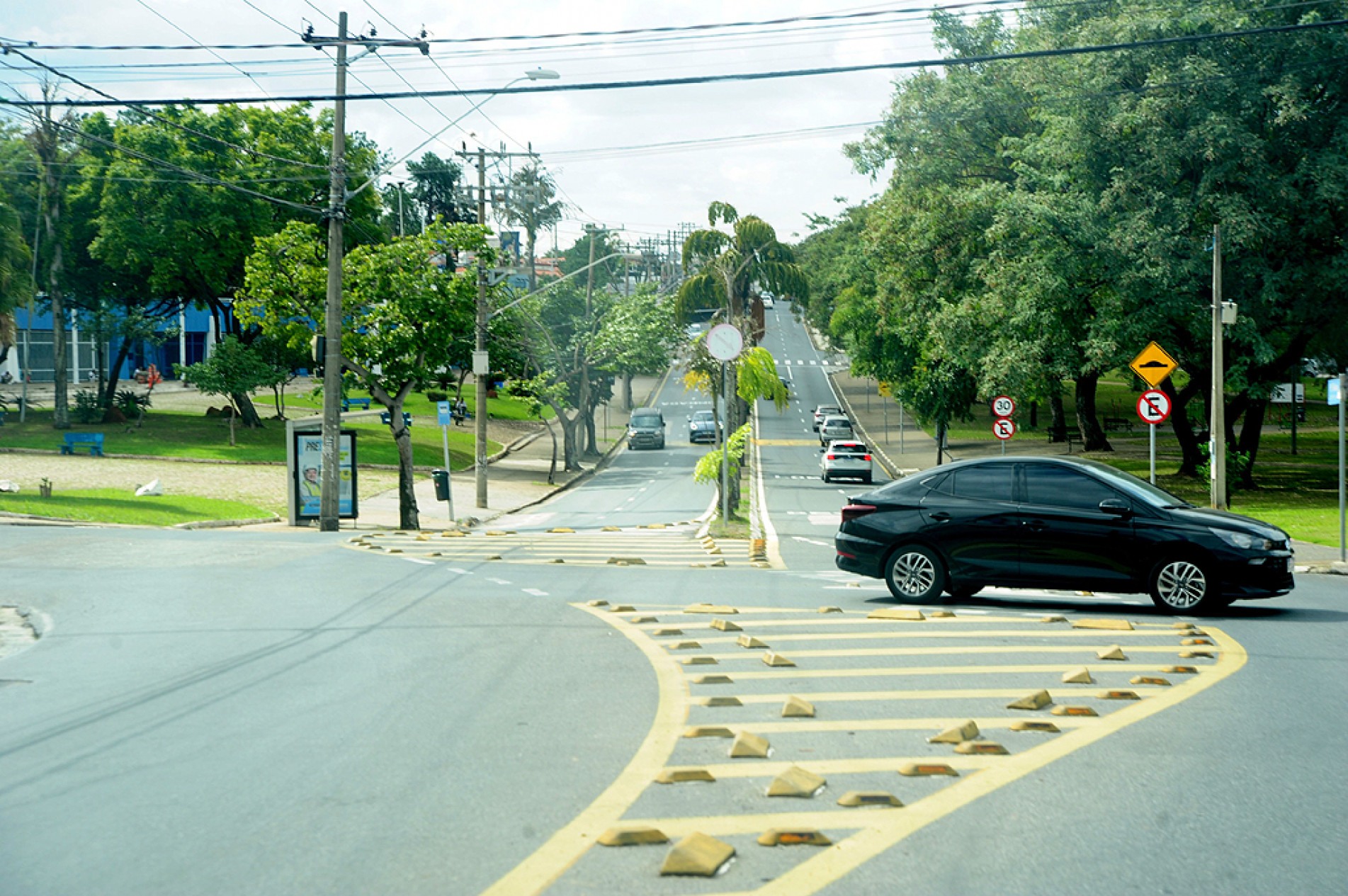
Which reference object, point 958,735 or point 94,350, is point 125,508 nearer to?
point 958,735

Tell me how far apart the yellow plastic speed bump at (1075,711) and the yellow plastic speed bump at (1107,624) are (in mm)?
3697

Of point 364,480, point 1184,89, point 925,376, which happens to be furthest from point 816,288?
point 1184,89

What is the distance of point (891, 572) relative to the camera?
44.7 feet

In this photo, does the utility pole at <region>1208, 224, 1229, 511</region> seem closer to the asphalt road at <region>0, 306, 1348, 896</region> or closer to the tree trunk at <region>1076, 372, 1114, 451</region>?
the asphalt road at <region>0, 306, 1348, 896</region>

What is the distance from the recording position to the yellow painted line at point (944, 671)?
927 cm

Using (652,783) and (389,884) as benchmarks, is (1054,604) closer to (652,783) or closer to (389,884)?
(652,783)

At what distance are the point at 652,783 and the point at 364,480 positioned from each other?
140 ft

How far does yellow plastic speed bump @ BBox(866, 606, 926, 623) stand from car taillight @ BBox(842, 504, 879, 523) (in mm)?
1489

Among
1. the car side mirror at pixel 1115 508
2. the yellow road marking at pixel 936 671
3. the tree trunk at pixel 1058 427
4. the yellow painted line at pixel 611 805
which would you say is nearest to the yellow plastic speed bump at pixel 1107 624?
the car side mirror at pixel 1115 508

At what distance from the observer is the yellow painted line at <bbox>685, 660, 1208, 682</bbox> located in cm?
927

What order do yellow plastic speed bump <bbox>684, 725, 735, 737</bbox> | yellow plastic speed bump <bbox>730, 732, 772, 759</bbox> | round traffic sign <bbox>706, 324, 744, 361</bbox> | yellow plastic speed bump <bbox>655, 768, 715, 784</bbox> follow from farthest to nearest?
1. round traffic sign <bbox>706, 324, 744, 361</bbox>
2. yellow plastic speed bump <bbox>684, 725, 735, 737</bbox>
3. yellow plastic speed bump <bbox>730, 732, 772, 759</bbox>
4. yellow plastic speed bump <bbox>655, 768, 715, 784</bbox>

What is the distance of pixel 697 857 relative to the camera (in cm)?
519

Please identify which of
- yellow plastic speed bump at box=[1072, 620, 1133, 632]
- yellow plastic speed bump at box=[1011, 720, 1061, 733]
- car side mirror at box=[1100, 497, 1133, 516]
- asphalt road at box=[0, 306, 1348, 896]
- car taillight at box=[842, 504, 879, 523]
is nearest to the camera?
asphalt road at box=[0, 306, 1348, 896]

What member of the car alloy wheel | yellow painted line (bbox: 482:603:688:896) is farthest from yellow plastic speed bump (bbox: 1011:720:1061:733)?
the car alloy wheel
